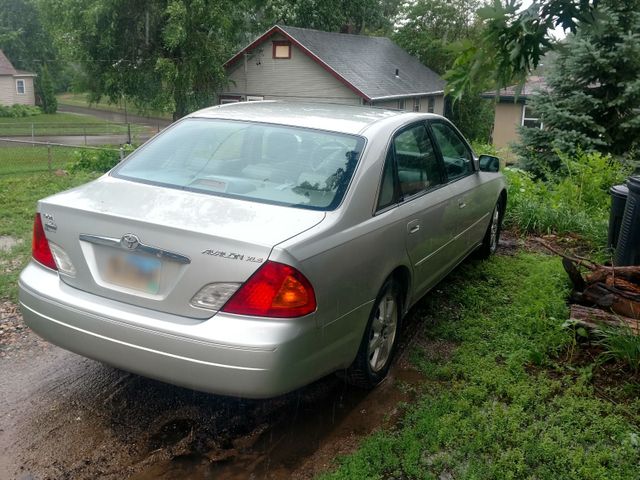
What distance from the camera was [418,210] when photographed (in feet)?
14.1

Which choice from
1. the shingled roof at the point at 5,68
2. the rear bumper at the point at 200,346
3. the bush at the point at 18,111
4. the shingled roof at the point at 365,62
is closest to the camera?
the rear bumper at the point at 200,346

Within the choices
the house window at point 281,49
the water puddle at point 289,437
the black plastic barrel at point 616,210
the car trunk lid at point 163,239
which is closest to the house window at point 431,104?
the house window at point 281,49

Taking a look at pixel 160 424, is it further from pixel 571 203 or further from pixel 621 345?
pixel 571 203

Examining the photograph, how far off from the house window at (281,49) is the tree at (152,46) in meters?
2.51

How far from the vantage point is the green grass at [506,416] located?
311 cm

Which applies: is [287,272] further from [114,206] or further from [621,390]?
[621,390]

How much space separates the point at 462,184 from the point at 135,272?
3093mm

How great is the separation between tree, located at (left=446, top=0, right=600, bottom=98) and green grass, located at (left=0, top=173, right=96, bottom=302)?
3.94 meters

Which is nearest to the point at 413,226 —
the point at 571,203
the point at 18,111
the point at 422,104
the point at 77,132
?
the point at 571,203

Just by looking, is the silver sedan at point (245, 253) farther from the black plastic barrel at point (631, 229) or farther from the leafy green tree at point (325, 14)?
the leafy green tree at point (325, 14)

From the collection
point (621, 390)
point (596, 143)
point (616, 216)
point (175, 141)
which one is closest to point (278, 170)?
point (175, 141)

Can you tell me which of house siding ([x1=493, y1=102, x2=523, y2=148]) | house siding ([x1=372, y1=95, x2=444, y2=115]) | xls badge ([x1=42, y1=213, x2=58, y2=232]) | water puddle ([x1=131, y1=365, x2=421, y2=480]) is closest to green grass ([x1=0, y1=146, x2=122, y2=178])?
house siding ([x1=372, y1=95, x2=444, y2=115])

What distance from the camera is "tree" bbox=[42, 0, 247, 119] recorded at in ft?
98.0

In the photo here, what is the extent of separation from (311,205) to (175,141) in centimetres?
127
